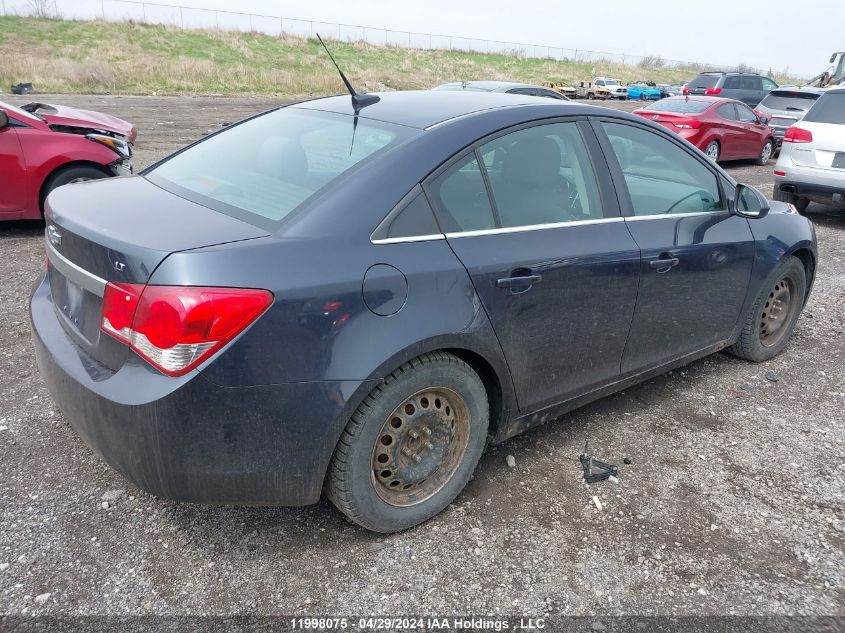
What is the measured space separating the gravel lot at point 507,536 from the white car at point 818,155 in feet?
18.8

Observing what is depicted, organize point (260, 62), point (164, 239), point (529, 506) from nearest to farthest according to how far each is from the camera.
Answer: point (164, 239)
point (529, 506)
point (260, 62)

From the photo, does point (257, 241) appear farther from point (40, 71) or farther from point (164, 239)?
Result: point (40, 71)

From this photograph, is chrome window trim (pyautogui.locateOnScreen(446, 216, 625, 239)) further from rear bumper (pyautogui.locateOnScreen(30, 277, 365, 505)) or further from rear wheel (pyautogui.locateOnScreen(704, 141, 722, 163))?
rear wheel (pyautogui.locateOnScreen(704, 141, 722, 163))

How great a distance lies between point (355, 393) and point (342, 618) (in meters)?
0.77

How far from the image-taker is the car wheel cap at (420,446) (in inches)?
102

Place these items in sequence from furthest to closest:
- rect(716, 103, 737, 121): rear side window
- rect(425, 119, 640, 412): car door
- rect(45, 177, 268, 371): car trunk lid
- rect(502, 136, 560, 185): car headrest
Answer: rect(716, 103, 737, 121): rear side window < rect(502, 136, 560, 185): car headrest < rect(425, 119, 640, 412): car door < rect(45, 177, 268, 371): car trunk lid

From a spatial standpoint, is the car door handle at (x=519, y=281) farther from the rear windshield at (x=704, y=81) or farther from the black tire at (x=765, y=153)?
the rear windshield at (x=704, y=81)

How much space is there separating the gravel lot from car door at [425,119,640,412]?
47 cm

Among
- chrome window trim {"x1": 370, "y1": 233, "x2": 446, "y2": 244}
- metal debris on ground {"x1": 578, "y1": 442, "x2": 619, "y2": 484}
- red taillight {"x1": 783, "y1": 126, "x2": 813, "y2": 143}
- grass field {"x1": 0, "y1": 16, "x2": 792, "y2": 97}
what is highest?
chrome window trim {"x1": 370, "y1": 233, "x2": 446, "y2": 244}

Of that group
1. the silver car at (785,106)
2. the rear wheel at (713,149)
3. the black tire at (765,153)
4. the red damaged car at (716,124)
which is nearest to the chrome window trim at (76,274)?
the red damaged car at (716,124)

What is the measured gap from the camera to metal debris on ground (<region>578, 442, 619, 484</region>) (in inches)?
125

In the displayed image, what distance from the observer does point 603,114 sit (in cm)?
335

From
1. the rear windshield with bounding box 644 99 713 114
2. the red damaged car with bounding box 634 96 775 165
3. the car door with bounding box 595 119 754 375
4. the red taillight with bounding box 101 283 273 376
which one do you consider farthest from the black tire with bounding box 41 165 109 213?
the rear windshield with bounding box 644 99 713 114

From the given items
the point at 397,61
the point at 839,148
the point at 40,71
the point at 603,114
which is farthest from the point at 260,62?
the point at 603,114
